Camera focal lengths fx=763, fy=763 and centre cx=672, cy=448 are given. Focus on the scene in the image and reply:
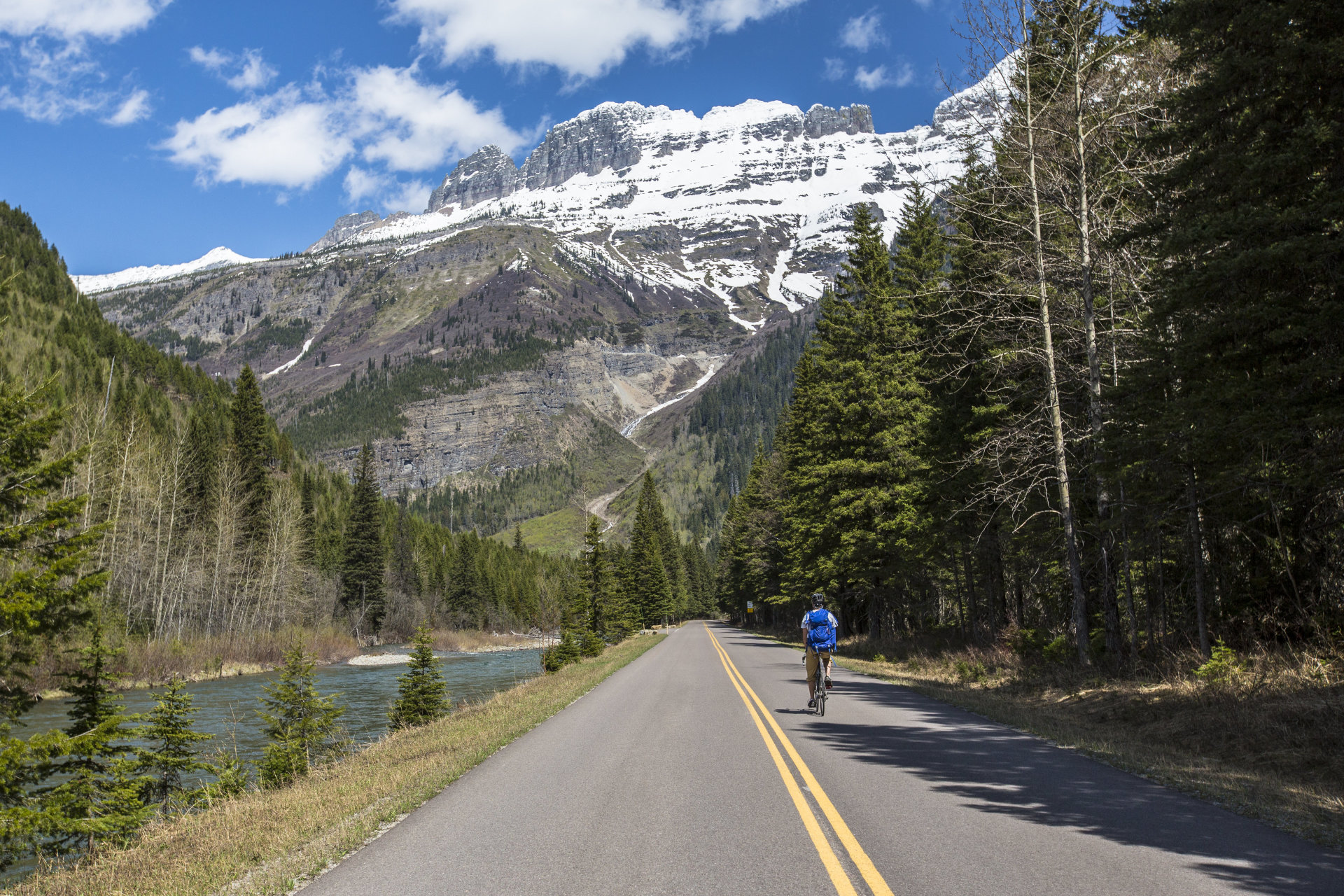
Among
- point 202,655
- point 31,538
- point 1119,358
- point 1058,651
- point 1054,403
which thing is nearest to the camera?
point 31,538

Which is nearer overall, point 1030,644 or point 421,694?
point 1030,644

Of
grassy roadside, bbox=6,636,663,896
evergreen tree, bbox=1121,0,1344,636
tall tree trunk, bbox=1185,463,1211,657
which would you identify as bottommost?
grassy roadside, bbox=6,636,663,896

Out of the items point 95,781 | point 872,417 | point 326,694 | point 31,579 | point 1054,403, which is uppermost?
point 872,417

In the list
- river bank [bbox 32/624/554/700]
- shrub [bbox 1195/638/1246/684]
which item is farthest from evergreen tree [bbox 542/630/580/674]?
shrub [bbox 1195/638/1246/684]

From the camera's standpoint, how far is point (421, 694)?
19.8 m

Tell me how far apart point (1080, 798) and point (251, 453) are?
55820mm

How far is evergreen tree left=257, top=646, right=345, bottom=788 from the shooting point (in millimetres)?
13305

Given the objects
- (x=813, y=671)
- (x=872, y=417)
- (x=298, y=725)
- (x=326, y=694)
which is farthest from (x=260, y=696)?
(x=872, y=417)

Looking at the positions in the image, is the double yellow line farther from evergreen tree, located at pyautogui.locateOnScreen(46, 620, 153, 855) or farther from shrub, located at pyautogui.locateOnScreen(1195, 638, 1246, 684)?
evergreen tree, located at pyautogui.locateOnScreen(46, 620, 153, 855)

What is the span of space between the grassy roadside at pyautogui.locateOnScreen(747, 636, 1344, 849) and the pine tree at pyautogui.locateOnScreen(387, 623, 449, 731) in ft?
40.3

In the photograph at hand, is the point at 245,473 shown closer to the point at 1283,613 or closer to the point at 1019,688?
the point at 1019,688

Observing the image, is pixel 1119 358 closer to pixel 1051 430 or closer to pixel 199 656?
pixel 1051 430

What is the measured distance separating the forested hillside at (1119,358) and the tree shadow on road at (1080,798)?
447cm

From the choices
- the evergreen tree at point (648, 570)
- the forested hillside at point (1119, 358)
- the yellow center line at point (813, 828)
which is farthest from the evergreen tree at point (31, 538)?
the evergreen tree at point (648, 570)
